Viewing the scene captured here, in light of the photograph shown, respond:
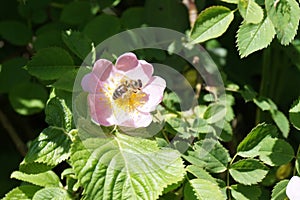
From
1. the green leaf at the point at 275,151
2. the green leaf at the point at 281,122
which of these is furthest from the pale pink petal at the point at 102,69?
the green leaf at the point at 281,122

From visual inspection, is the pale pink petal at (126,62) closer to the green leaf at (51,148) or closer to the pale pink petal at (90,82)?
the pale pink petal at (90,82)

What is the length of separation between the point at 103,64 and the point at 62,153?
19cm

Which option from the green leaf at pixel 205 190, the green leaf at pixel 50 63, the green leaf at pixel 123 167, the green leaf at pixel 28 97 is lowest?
the green leaf at pixel 205 190

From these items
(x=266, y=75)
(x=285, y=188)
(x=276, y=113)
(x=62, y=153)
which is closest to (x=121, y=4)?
(x=266, y=75)

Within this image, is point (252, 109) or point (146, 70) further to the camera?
point (252, 109)

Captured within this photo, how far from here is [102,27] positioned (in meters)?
1.46

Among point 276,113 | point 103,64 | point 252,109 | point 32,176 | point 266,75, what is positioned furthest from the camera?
point 252,109

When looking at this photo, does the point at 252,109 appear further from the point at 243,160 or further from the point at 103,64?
the point at 103,64

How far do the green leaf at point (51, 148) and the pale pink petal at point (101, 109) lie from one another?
0.09 m

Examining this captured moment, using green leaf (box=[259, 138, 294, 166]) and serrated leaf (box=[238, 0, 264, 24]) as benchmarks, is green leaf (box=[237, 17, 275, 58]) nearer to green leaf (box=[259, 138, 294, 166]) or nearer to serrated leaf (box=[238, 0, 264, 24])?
serrated leaf (box=[238, 0, 264, 24])

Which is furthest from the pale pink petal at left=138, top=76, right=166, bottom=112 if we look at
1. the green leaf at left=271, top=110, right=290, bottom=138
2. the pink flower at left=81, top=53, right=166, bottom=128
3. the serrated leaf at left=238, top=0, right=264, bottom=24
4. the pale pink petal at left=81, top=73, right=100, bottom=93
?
the green leaf at left=271, top=110, right=290, bottom=138

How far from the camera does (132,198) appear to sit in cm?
104

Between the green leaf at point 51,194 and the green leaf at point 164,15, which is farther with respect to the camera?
the green leaf at point 164,15

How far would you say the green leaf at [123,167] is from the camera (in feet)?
3.42
